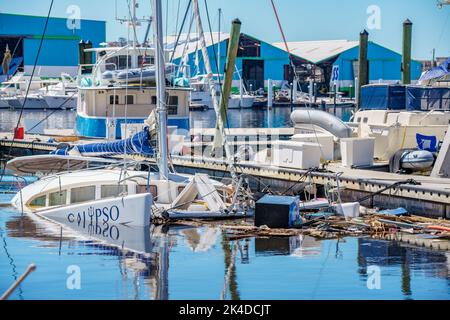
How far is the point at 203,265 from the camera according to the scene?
763 inches

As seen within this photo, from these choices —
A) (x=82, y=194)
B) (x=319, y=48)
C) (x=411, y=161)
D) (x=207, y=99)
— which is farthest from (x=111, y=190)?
(x=319, y=48)

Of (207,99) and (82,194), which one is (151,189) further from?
(207,99)

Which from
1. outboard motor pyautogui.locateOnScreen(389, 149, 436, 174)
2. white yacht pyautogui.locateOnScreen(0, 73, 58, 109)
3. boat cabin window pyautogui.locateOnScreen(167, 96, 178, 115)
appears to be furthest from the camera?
white yacht pyautogui.locateOnScreen(0, 73, 58, 109)

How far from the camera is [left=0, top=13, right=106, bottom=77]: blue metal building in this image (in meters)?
110

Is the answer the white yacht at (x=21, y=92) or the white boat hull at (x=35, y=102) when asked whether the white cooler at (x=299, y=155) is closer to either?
the white yacht at (x=21, y=92)

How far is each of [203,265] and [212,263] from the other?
0.85ft

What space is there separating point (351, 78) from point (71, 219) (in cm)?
9316

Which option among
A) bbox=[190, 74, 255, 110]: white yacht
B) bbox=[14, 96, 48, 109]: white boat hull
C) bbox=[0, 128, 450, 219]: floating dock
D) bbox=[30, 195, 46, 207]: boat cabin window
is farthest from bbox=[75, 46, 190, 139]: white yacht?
bbox=[14, 96, 48, 109]: white boat hull

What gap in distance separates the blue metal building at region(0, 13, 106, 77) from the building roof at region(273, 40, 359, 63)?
2337 cm

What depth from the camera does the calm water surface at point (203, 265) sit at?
17.0 meters

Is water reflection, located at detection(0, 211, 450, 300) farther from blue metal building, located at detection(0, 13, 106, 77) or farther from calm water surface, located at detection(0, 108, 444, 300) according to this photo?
blue metal building, located at detection(0, 13, 106, 77)

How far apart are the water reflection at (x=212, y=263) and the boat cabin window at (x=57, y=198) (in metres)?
1.03
